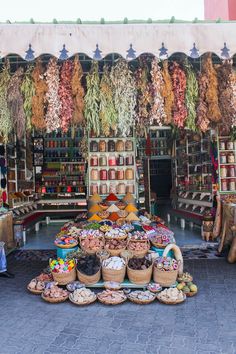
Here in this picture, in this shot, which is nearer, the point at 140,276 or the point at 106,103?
the point at 140,276

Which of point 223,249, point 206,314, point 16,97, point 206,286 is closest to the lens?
point 206,314

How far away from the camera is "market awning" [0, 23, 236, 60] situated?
4.06 m

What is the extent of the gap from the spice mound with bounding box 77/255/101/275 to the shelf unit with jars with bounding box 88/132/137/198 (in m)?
3.25

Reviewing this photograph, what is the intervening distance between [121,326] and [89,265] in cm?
115

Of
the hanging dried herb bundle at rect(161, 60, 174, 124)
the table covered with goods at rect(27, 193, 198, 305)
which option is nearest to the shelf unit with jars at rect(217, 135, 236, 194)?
the table covered with goods at rect(27, 193, 198, 305)

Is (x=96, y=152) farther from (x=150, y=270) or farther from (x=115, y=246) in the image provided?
(x=150, y=270)

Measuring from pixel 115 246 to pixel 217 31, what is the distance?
3072 millimetres

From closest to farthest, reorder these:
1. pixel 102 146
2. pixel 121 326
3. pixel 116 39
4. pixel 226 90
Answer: pixel 121 326 < pixel 116 39 < pixel 226 90 < pixel 102 146

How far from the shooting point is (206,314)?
396cm

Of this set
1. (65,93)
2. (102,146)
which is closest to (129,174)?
(102,146)

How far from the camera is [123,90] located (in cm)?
469

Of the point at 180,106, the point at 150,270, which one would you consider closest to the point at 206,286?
the point at 150,270

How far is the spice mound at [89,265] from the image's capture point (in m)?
4.65

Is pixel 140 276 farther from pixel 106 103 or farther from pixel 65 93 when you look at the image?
pixel 65 93
